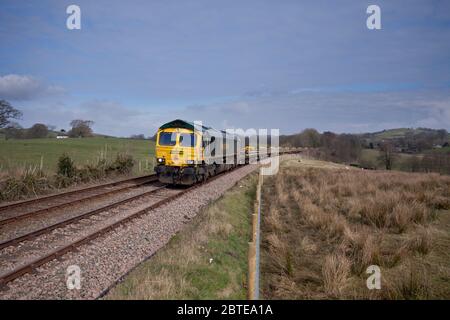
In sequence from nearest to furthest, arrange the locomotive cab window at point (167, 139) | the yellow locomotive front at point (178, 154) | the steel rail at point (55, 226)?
the steel rail at point (55, 226) → the yellow locomotive front at point (178, 154) → the locomotive cab window at point (167, 139)

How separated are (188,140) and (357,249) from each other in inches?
413

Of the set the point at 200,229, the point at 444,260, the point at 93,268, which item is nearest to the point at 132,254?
the point at 93,268

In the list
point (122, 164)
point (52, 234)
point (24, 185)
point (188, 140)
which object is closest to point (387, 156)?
point (188, 140)

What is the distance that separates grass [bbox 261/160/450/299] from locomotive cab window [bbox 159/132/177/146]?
6029mm

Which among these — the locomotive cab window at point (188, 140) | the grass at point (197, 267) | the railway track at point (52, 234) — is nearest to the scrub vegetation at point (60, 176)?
the railway track at point (52, 234)

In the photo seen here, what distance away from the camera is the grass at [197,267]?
4.84m

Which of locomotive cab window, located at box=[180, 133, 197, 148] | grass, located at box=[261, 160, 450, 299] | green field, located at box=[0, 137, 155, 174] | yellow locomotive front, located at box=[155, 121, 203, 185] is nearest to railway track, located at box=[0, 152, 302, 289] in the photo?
yellow locomotive front, located at box=[155, 121, 203, 185]

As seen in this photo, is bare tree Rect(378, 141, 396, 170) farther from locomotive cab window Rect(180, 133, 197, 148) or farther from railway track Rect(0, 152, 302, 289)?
railway track Rect(0, 152, 302, 289)

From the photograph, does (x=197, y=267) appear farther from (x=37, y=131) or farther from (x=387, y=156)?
(x=37, y=131)

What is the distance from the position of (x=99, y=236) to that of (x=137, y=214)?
2.02 metres

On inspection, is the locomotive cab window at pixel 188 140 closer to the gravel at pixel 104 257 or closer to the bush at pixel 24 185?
the gravel at pixel 104 257

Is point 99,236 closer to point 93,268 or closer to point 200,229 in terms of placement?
point 93,268

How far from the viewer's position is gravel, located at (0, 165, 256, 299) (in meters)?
4.98

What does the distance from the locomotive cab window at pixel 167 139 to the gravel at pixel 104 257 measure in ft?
18.6
